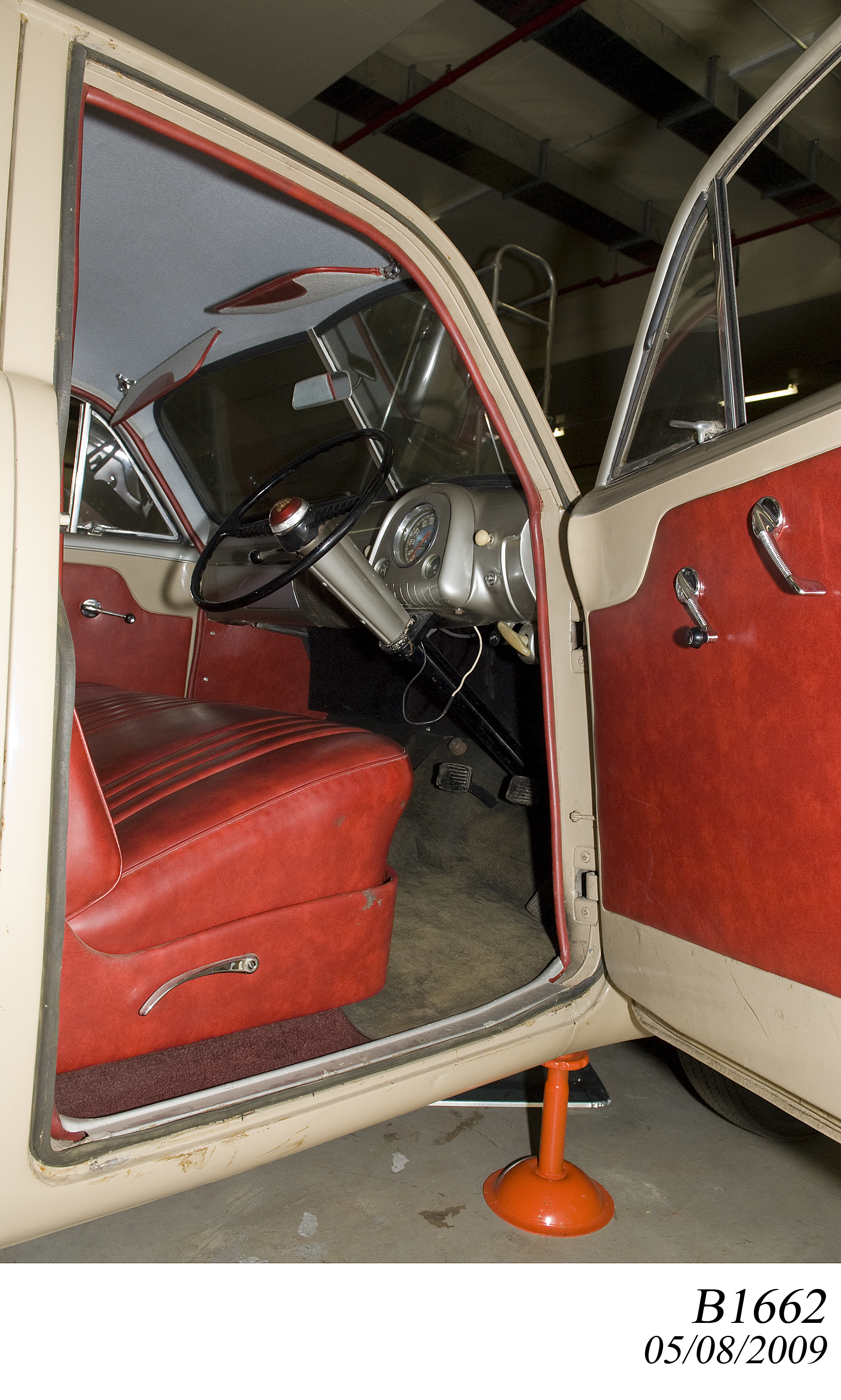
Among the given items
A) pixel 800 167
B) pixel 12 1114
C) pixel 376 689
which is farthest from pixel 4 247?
pixel 800 167

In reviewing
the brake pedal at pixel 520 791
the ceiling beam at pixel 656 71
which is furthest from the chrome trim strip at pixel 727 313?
the ceiling beam at pixel 656 71

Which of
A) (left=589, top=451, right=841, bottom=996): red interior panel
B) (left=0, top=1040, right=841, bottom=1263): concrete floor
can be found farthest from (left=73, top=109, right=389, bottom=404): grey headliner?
(left=0, top=1040, right=841, bottom=1263): concrete floor

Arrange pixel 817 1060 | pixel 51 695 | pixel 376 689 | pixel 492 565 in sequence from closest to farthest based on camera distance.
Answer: pixel 51 695
pixel 817 1060
pixel 492 565
pixel 376 689

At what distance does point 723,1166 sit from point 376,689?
5.67 ft

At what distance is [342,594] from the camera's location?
176 cm

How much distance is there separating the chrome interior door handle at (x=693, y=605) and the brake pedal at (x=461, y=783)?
1.53 meters

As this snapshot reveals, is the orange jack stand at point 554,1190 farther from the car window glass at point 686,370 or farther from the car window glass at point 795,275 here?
the car window glass at point 795,275

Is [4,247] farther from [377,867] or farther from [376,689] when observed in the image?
[376,689]

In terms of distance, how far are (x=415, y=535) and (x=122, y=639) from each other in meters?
1.11

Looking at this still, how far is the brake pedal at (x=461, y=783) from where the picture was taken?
8.89 ft

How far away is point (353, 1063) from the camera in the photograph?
1.30 meters
